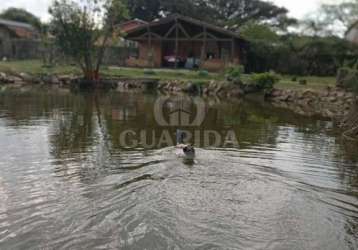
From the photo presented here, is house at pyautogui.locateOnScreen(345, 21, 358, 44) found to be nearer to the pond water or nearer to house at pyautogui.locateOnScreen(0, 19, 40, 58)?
the pond water

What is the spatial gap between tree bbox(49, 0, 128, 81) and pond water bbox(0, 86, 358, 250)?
20210mm

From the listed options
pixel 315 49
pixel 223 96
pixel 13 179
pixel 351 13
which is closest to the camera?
pixel 13 179

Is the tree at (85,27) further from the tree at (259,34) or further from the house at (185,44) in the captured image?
the tree at (259,34)

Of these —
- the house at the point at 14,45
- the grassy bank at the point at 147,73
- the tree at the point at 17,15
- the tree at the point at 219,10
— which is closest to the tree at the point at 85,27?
the grassy bank at the point at 147,73

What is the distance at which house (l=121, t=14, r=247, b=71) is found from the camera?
4212 centimetres

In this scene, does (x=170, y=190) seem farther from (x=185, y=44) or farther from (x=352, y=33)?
(x=352, y=33)

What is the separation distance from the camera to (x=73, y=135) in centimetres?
1527

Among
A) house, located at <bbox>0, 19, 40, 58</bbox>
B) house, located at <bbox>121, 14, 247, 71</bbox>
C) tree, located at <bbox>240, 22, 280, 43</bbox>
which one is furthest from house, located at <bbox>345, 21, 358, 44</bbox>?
house, located at <bbox>0, 19, 40, 58</bbox>

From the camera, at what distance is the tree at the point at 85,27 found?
36750 millimetres

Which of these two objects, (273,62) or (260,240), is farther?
(273,62)

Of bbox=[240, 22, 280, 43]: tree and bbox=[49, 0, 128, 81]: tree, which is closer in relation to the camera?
bbox=[49, 0, 128, 81]: tree

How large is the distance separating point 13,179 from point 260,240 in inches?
219

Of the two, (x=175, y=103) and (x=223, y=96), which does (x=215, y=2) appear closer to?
(x=223, y=96)

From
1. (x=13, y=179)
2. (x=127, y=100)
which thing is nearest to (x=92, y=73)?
(x=127, y=100)
